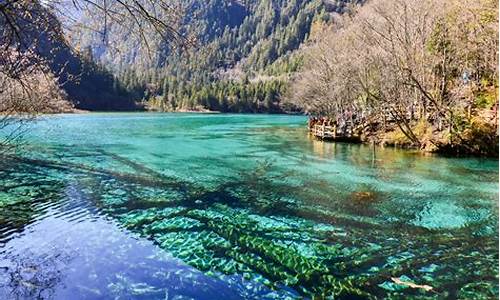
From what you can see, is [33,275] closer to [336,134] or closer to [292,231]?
[292,231]

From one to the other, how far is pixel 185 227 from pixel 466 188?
1226cm

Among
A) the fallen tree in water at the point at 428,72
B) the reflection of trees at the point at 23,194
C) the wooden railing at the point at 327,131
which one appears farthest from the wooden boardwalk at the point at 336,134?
the reflection of trees at the point at 23,194

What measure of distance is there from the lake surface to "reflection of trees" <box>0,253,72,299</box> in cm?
2

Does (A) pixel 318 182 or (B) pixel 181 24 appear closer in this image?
(B) pixel 181 24

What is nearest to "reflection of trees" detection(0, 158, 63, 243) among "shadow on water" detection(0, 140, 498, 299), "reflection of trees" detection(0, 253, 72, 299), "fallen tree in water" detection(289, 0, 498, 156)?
"shadow on water" detection(0, 140, 498, 299)

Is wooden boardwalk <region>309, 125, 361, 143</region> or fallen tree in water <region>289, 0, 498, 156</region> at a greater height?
fallen tree in water <region>289, 0, 498, 156</region>

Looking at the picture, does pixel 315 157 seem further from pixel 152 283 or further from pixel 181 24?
pixel 181 24

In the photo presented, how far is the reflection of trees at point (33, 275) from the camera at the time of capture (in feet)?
26.0

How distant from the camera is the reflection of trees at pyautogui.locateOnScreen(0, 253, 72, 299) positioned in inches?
312

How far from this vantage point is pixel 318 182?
735 inches

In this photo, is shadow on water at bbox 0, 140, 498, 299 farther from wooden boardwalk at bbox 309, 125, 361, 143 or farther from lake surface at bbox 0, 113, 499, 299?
wooden boardwalk at bbox 309, 125, 361, 143

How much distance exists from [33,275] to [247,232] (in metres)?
5.28

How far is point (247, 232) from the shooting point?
37.6ft

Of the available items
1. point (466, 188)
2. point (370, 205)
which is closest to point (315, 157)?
point (466, 188)
